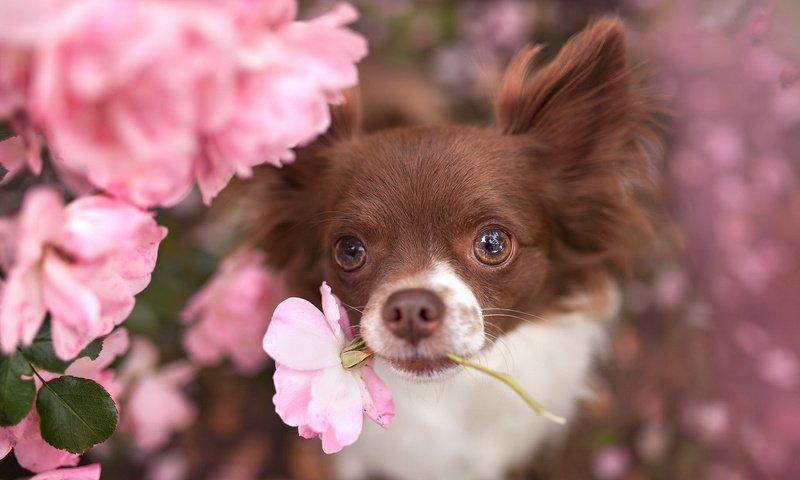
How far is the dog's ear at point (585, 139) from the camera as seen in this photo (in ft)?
5.66

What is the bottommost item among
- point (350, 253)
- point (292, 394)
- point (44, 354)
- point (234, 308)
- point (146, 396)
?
point (146, 396)

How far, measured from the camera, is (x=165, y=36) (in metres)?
0.72

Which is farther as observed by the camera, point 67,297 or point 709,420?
point 709,420

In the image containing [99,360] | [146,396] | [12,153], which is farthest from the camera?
[146,396]

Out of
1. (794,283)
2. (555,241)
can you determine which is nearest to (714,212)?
(794,283)

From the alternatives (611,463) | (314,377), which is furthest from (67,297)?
(611,463)

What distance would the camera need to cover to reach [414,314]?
1.40 metres

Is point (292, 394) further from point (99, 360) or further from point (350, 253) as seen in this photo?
point (350, 253)

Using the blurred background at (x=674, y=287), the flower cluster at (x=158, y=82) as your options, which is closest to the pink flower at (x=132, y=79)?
the flower cluster at (x=158, y=82)

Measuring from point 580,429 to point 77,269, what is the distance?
2355 mm

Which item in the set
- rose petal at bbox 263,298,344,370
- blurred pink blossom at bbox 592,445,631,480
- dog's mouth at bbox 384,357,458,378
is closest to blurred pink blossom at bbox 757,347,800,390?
blurred pink blossom at bbox 592,445,631,480

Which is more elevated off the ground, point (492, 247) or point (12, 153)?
point (12, 153)

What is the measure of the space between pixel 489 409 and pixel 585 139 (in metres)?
0.92

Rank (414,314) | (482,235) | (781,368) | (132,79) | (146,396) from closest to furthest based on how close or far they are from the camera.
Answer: (132,79) < (414,314) < (482,235) < (146,396) < (781,368)
